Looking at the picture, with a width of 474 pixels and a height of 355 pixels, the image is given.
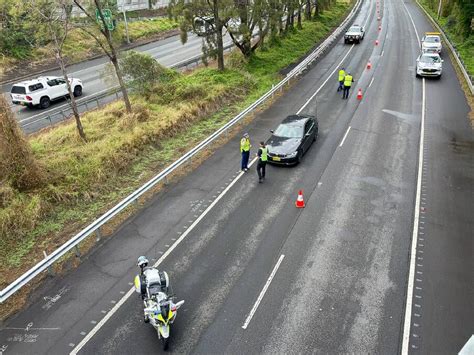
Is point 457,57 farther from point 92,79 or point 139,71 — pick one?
point 92,79

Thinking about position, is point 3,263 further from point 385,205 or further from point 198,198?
point 385,205

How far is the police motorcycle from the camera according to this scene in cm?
891

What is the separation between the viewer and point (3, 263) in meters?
12.2

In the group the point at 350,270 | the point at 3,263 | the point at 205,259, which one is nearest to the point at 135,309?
the point at 205,259

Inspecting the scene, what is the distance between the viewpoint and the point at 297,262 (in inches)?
460

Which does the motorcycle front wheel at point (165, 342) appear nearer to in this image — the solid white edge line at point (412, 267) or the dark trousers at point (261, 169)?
the solid white edge line at point (412, 267)

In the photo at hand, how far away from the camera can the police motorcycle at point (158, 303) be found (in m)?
8.91

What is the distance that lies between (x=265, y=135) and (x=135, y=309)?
12659 mm

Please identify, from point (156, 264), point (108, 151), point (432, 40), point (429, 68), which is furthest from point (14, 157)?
point (432, 40)

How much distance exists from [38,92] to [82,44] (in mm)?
17359

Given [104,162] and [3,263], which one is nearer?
[3,263]

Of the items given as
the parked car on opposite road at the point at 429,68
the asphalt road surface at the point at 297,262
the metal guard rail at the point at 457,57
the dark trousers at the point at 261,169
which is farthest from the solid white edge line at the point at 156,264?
the parked car on opposite road at the point at 429,68

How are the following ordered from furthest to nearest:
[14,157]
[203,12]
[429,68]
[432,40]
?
1. [432,40]
2. [429,68]
3. [203,12]
4. [14,157]

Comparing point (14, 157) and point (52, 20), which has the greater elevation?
point (52, 20)
